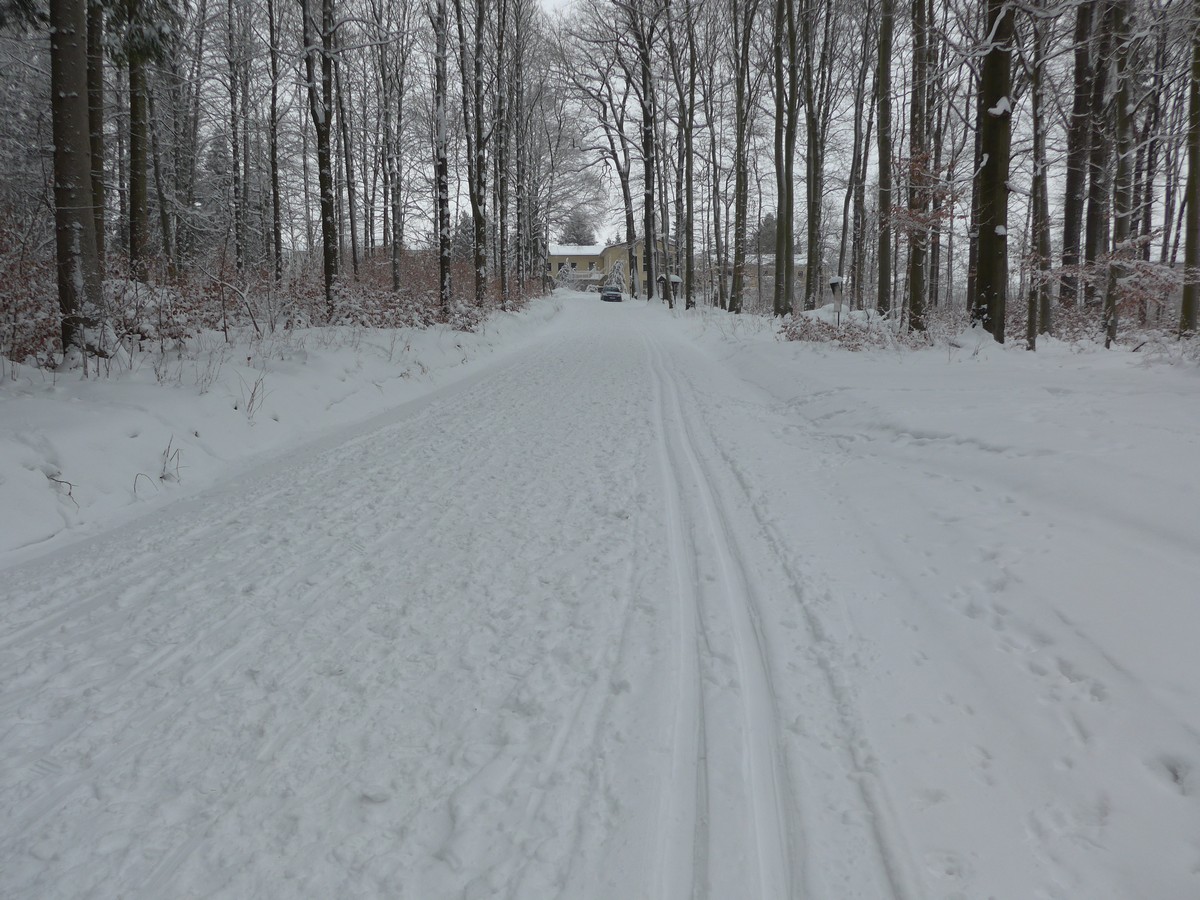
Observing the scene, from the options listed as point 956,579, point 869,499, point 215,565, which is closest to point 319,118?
point 215,565

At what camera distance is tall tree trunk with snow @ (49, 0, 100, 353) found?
19.8 ft

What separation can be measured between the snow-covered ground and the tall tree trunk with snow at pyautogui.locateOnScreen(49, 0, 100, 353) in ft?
3.78

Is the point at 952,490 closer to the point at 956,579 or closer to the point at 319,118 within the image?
the point at 956,579

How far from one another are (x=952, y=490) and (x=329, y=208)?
11.0 meters

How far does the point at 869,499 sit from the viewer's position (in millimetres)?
4688

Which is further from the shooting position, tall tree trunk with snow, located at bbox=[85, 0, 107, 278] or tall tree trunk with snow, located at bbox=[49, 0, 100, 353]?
tall tree trunk with snow, located at bbox=[85, 0, 107, 278]

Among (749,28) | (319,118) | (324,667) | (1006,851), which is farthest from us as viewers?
(749,28)

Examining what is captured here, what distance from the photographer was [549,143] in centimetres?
3650

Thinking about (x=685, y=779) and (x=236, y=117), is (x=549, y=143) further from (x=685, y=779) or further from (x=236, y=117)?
(x=685, y=779)

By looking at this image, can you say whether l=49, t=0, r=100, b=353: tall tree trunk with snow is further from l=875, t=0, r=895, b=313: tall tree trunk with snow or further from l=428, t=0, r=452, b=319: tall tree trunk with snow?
l=875, t=0, r=895, b=313: tall tree trunk with snow

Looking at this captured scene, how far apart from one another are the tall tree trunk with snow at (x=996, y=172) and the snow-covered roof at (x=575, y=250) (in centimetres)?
8327

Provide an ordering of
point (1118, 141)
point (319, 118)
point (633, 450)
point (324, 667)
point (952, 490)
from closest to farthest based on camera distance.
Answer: point (324, 667) < point (952, 490) < point (633, 450) < point (319, 118) < point (1118, 141)

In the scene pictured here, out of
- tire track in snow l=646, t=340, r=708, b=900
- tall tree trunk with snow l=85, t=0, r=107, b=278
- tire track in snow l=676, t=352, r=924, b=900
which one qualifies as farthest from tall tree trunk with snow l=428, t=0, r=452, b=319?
tire track in snow l=676, t=352, r=924, b=900

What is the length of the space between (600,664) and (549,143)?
3890 cm
